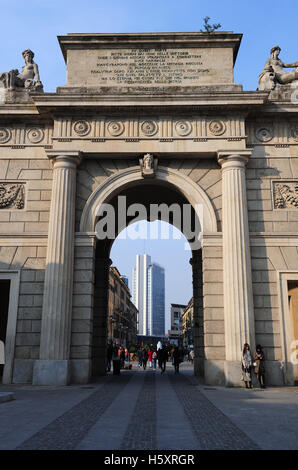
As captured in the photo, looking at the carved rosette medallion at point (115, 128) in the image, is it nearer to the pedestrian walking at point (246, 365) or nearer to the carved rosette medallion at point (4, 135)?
the carved rosette medallion at point (4, 135)

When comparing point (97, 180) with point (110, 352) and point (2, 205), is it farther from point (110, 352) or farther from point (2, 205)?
point (110, 352)

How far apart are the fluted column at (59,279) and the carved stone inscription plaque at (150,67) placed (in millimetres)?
4443

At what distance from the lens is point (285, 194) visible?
19.5 m

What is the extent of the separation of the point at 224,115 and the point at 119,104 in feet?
15.9

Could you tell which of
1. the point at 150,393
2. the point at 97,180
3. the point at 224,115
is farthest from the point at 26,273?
the point at 224,115

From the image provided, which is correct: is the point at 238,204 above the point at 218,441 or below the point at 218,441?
above

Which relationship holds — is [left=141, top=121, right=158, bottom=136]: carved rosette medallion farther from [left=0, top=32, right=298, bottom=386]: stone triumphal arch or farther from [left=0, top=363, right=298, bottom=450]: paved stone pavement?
[left=0, top=363, right=298, bottom=450]: paved stone pavement

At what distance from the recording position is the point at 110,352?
92.8 feet

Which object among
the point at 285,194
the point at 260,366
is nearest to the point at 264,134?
the point at 285,194

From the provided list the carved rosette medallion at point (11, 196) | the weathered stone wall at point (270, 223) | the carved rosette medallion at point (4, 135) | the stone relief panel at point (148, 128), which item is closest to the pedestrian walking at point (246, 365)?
the weathered stone wall at point (270, 223)

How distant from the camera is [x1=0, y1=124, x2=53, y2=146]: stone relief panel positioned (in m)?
20.5

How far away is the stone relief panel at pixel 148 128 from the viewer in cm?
1969

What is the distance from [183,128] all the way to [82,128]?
15.3 ft

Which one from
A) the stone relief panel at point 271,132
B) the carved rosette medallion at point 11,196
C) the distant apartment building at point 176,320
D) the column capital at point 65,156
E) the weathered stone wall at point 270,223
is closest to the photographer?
the weathered stone wall at point 270,223
